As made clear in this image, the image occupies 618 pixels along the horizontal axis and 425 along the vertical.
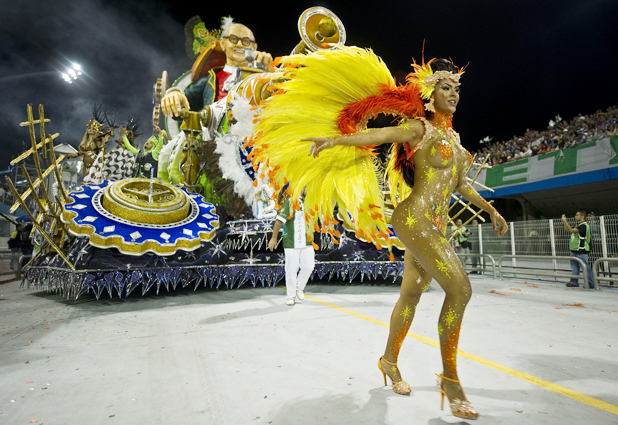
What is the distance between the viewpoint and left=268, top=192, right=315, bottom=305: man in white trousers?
4742 mm

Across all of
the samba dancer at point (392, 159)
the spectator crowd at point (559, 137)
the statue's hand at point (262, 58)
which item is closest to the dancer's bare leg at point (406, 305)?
the samba dancer at point (392, 159)

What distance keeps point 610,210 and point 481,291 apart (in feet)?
39.5

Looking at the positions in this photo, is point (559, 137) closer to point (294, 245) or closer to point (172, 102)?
point (294, 245)

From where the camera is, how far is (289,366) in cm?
228

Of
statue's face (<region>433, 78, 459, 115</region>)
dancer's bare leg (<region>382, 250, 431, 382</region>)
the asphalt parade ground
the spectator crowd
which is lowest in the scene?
the asphalt parade ground

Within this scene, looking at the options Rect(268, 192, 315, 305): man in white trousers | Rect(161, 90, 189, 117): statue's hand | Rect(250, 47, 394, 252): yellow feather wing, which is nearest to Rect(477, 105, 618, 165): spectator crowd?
Rect(268, 192, 315, 305): man in white trousers

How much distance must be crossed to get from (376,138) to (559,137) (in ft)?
53.4

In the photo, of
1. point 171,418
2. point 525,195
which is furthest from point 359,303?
point 525,195

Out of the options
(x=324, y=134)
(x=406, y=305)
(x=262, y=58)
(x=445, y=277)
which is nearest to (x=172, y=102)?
(x=262, y=58)

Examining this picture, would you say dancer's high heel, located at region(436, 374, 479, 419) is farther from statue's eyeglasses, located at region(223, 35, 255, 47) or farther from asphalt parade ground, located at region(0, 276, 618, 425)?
statue's eyeglasses, located at region(223, 35, 255, 47)

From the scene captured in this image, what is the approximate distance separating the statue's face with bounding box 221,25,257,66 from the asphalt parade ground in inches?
232

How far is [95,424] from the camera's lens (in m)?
1.57

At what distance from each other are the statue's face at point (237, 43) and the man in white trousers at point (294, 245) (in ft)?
15.6

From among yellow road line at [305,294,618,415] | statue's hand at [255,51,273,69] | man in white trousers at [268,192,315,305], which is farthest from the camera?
statue's hand at [255,51,273,69]
